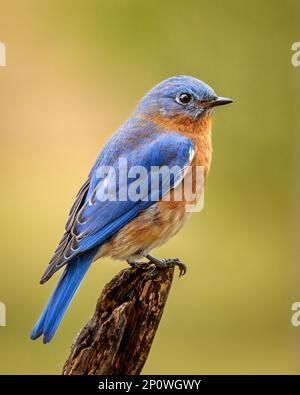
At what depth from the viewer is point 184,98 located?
585cm

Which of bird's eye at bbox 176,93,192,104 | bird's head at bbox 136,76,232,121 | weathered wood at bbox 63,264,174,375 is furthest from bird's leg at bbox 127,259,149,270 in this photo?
bird's eye at bbox 176,93,192,104

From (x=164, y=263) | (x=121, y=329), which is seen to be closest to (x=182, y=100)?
(x=164, y=263)

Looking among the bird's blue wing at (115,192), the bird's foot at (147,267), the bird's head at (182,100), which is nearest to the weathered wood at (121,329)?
the bird's foot at (147,267)

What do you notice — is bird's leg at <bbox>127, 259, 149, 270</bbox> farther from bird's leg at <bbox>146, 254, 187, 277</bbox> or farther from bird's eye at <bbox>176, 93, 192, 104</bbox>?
bird's eye at <bbox>176, 93, 192, 104</bbox>

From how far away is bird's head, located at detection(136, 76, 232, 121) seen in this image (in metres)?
5.80

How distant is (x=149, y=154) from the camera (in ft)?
18.0

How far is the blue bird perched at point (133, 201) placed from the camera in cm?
520

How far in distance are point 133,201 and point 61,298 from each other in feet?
2.80

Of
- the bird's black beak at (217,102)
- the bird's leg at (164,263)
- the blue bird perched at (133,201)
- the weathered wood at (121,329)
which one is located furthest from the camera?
the bird's black beak at (217,102)

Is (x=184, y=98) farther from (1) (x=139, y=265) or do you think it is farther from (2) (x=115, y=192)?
(1) (x=139, y=265)

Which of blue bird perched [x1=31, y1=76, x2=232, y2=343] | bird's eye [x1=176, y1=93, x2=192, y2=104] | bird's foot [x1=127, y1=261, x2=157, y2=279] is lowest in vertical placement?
bird's foot [x1=127, y1=261, x2=157, y2=279]

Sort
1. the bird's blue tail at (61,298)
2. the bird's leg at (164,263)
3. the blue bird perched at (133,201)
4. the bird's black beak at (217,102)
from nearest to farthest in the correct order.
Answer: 1. the bird's blue tail at (61,298)
2. the blue bird perched at (133,201)
3. the bird's leg at (164,263)
4. the bird's black beak at (217,102)

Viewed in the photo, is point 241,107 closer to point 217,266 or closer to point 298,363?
point 217,266

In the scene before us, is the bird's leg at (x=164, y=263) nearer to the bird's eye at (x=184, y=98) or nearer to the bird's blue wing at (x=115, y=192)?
the bird's blue wing at (x=115, y=192)
